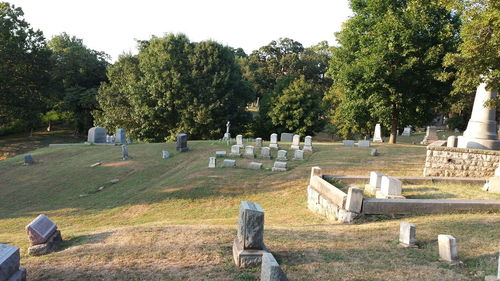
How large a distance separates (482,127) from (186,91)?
22913mm

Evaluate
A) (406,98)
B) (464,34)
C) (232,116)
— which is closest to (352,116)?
(406,98)

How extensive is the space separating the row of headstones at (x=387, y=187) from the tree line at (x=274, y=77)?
489 centimetres

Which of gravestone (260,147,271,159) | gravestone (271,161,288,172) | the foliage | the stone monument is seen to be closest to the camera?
the stone monument

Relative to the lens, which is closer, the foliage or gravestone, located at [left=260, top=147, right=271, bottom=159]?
gravestone, located at [left=260, top=147, right=271, bottom=159]

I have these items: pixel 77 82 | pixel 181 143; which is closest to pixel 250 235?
pixel 181 143

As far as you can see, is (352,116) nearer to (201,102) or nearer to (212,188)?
(212,188)

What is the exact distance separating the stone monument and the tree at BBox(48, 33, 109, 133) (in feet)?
128

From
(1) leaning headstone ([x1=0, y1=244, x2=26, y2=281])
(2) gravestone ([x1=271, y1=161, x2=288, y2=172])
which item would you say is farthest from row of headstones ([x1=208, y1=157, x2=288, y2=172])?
(1) leaning headstone ([x1=0, y1=244, x2=26, y2=281])

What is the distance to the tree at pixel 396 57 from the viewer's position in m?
17.6

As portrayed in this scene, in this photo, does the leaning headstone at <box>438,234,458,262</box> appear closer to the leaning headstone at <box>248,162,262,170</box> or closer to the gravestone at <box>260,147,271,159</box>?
the leaning headstone at <box>248,162,262,170</box>

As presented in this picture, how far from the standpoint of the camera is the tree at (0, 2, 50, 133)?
108ft

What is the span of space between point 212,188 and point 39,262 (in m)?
8.05

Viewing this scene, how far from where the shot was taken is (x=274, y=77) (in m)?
50.3

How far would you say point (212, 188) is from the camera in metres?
14.0
